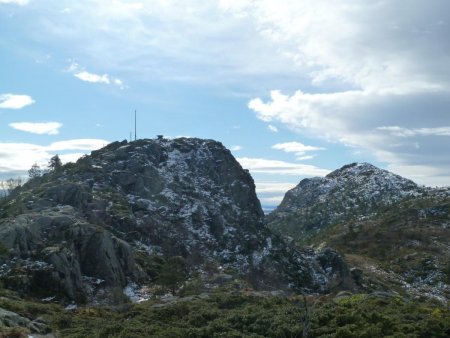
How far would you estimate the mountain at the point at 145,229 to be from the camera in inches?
2472

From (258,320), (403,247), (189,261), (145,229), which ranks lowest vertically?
(403,247)

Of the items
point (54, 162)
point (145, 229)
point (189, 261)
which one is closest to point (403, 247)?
point (189, 261)

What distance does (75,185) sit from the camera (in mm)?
91938

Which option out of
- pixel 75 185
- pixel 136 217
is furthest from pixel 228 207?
pixel 75 185

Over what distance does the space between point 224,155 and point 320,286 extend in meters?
54.8

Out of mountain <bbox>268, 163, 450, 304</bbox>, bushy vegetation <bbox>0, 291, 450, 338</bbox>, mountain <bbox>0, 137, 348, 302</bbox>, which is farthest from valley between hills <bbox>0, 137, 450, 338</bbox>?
mountain <bbox>268, 163, 450, 304</bbox>

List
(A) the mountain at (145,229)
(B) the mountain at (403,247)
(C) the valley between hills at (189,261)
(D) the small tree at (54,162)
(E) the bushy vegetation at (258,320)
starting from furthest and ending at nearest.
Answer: (D) the small tree at (54,162) → (B) the mountain at (403,247) → (A) the mountain at (145,229) → (C) the valley between hills at (189,261) → (E) the bushy vegetation at (258,320)

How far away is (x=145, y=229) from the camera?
3760 inches

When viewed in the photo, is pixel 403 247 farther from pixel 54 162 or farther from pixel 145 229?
pixel 54 162

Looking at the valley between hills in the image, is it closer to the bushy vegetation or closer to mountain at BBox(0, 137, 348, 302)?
the bushy vegetation

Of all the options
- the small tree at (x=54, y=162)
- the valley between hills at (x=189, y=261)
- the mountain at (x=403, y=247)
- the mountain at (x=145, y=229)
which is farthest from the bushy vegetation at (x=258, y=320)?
the small tree at (x=54, y=162)

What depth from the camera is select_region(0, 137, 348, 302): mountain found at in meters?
62.8

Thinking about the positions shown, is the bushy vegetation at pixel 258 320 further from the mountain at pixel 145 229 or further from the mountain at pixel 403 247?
the mountain at pixel 403 247

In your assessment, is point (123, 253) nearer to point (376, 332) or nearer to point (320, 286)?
point (320, 286)
